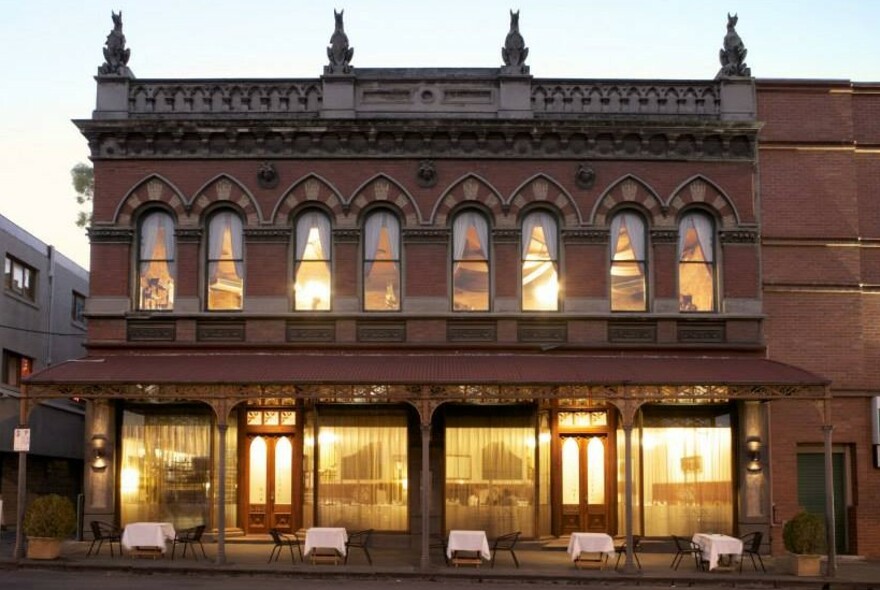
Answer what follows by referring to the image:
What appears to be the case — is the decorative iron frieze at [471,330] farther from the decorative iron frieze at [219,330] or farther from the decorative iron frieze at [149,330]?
the decorative iron frieze at [149,330]

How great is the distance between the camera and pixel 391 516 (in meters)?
26.2

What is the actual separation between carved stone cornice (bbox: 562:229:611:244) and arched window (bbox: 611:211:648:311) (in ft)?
1.08

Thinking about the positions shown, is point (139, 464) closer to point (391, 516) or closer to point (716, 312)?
point (391, 516)

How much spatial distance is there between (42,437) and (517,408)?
610 inches

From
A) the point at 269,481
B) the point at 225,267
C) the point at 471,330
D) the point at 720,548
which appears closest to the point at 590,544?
the point at 720,548

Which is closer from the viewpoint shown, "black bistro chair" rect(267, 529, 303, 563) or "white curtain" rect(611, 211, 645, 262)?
"black bistro chair" rect(267, 529, 303, 563)

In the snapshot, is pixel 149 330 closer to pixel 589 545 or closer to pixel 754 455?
pixel 589 545

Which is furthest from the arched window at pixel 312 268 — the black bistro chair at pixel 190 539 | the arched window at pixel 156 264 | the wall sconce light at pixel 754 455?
the wall sconce light at pixel 754 455

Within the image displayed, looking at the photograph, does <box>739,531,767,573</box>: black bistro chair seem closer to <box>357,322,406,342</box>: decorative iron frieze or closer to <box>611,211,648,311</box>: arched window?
<box>611,211,648,311</box>: arched window

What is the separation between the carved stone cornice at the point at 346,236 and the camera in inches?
1037

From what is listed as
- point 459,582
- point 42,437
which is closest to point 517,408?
point 459,582

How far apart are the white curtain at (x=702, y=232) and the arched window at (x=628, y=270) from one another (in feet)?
2.90

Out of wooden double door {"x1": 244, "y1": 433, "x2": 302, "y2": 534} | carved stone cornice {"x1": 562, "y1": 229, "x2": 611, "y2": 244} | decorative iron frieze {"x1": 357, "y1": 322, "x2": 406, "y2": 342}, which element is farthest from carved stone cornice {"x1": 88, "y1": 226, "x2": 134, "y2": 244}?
carved stone cornice {"x1": 562, "y1": 229, "x2": 611, "y2": 244}

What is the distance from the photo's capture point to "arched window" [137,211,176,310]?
87.0 feet
